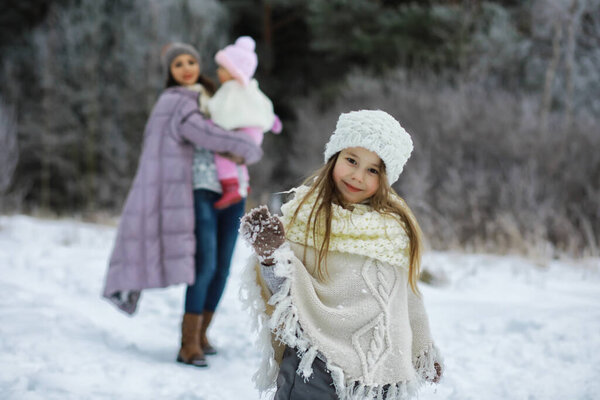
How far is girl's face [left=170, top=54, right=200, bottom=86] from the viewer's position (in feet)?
10.8

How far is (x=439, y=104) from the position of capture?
32.3ft

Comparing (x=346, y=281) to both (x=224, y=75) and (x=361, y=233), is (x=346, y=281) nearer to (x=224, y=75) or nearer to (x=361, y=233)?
(x=361, y=233)

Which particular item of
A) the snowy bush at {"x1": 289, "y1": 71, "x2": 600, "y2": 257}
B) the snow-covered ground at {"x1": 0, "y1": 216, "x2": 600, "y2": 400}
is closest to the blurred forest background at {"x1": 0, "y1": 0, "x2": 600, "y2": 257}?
the snowy bush at {"x1": 289, "y1": 71, "x2": 600, "y2": 257}

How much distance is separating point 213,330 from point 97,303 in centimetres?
94

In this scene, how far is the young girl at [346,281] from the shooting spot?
1813 mm

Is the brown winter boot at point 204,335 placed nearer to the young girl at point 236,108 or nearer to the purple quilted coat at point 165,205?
the purple quilted coat at point 165,205

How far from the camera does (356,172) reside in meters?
1.94

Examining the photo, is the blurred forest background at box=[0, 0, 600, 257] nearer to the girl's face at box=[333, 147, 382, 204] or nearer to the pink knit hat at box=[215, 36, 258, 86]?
the pink knit hat at box=[215, 36, 258, 86]

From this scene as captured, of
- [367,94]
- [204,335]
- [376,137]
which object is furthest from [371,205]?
[367,94]

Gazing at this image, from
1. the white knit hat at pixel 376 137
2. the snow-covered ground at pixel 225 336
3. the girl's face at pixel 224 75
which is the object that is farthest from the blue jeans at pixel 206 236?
the white knit hat at pixel 376 137

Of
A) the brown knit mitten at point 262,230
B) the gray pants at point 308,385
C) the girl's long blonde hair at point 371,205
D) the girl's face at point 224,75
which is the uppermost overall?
the girl's face at point 224,75

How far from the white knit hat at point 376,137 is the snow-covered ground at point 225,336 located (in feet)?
2.82

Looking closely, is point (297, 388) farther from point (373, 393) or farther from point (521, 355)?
point (521, 355)

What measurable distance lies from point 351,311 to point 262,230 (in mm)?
404
